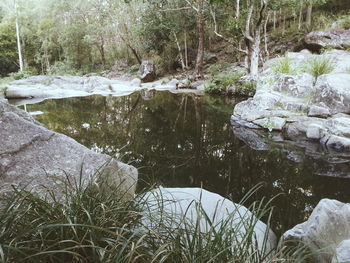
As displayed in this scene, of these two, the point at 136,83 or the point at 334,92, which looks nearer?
the point at 334,92

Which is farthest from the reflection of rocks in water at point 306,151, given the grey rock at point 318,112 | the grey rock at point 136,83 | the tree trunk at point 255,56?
the grey rock at point 136,83

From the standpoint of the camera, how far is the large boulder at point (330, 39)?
471 inches

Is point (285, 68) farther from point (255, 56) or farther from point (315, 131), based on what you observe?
point (255, 56)

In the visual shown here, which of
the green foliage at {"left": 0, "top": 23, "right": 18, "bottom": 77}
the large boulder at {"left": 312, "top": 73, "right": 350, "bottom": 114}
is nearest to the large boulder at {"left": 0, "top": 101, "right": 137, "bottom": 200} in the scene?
the large boulder at {"left": 312, "top": 73, "right": 350, "bottom": 114}

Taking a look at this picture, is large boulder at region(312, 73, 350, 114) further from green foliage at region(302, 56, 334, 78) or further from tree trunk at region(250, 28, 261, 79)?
tree trunk at region(250, 28, 261, 79)

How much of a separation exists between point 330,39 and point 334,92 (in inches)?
325

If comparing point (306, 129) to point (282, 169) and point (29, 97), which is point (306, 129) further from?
point (29, 97)

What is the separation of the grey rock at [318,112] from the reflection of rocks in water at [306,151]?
90cm

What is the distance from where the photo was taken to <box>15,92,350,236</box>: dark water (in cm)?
323

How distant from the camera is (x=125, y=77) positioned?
19.1 m

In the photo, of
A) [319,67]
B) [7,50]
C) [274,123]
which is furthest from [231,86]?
[7,50]

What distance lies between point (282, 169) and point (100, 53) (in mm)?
22539

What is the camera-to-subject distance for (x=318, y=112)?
580cm

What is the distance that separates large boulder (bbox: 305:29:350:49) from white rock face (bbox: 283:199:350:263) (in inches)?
488
